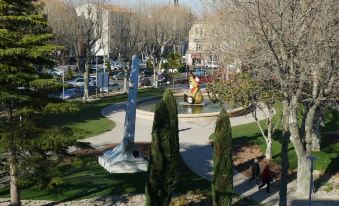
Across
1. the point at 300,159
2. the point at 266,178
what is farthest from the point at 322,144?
the point at 300,159

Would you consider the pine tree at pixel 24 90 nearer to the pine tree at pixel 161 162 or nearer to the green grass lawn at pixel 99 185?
the pine tree at pixel 161 162

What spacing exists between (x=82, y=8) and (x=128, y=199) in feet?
105

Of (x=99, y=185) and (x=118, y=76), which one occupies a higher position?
(x=118, y=76)

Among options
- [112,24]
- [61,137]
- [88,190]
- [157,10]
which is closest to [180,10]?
[157,10]

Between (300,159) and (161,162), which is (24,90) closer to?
(161,162)

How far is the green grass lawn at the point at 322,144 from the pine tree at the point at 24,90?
11.5m

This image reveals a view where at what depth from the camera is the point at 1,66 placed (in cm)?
1271

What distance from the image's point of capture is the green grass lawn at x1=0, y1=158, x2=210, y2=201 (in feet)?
57.9

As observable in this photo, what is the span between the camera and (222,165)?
14.7 metres

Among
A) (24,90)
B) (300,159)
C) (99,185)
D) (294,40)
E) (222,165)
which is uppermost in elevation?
(294,40)

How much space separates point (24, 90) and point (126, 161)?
7.85 m

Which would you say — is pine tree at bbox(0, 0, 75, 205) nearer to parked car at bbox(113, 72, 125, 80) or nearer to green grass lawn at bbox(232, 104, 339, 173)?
green grass lawn at bbox(232, 104, 339, 173)

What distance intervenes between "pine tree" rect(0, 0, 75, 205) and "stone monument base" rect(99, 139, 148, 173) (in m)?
6.87

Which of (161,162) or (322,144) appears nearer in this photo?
(161,162)
